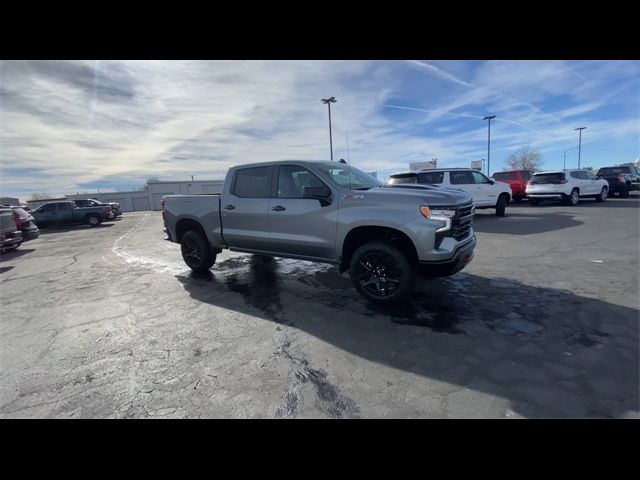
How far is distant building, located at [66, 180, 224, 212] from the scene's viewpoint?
4912 centimetres

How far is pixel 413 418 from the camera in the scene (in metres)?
2.20

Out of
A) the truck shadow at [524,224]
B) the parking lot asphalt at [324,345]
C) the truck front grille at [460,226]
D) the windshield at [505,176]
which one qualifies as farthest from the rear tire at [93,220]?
the windshield at [505,176]

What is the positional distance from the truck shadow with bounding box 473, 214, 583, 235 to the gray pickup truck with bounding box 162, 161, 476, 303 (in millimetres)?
6173

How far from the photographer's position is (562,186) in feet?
50.7

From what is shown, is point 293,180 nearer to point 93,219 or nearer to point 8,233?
point 8,233

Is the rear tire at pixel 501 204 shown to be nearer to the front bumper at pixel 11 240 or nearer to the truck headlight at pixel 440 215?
the truck headlight at pixel 440 215

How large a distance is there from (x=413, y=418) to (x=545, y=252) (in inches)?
252

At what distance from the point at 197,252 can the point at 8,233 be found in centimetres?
802

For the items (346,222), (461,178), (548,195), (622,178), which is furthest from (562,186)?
(346,222)

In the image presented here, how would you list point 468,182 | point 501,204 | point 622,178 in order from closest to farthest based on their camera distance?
point 468,182 < point 501,204 < point 622,178

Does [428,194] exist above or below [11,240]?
above

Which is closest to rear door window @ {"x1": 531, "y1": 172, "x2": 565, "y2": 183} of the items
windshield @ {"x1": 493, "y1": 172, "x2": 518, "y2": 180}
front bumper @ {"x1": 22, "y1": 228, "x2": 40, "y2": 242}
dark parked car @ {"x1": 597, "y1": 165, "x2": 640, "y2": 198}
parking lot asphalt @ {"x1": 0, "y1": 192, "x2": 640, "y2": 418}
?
windshield @ {"x1": 493, "y1": 172, "x2": 518, "y2": 180}

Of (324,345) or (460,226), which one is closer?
(324,345)

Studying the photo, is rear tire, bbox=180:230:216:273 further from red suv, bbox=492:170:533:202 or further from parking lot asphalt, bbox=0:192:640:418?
red suv, bbox=492:170:533:202
